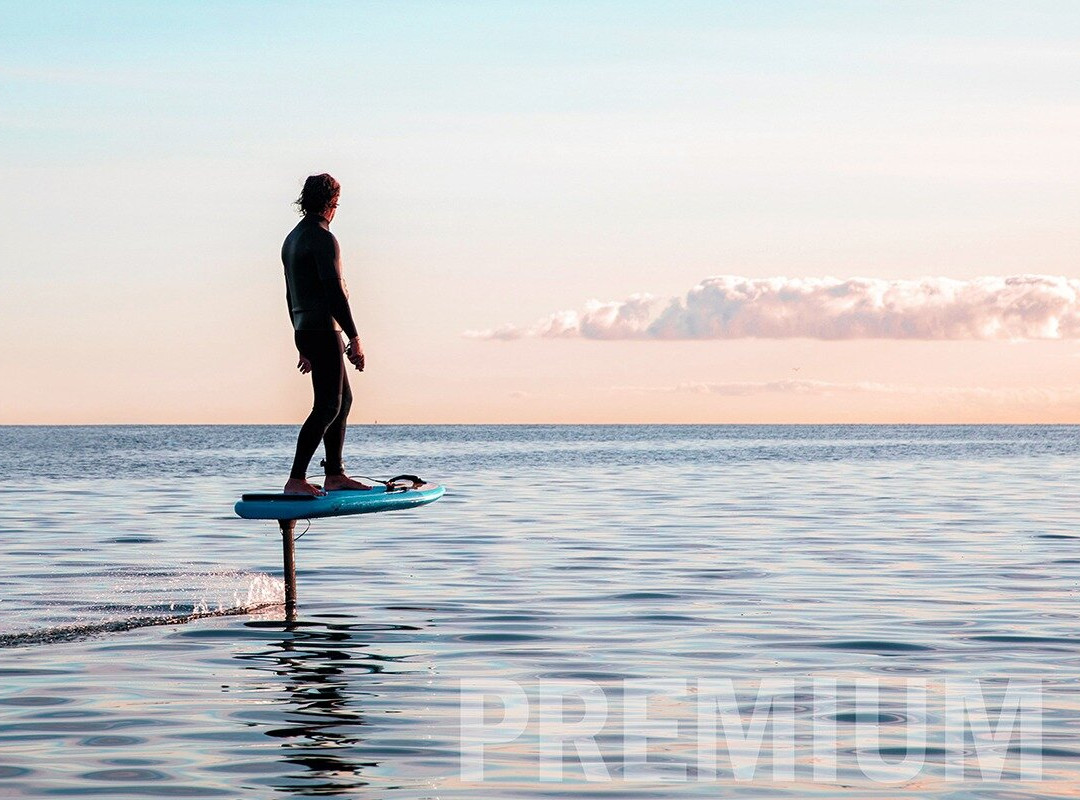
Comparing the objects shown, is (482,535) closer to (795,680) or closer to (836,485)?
(795,680)

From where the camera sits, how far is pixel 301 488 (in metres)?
13.2

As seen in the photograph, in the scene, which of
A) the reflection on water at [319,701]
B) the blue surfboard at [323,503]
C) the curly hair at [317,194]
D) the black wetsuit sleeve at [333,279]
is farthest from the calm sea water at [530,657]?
the curly hair at [317,194]

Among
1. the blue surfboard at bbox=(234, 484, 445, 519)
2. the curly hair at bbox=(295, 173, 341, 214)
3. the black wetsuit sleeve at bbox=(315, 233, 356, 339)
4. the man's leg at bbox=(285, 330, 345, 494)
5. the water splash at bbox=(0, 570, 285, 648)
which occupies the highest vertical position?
the curly hair at bbox=(295, 173, 341, 214)

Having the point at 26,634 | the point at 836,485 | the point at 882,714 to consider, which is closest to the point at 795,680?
the point at 882,714

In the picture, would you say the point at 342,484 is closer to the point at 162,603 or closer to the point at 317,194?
the point at 317,194

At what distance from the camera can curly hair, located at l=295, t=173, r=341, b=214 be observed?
13164 millimetres

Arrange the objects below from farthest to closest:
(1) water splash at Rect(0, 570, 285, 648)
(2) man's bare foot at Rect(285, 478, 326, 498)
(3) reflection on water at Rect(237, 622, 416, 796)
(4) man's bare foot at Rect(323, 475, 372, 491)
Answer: (1) water splash at Rect(0, 570, 285, 648) < (4) man's bare foot at Rect(323, 475, 372, 491) < (2) man's bare foot at Rect(285, 478, 326, 498) < (3) reflection on water at Rect(237, 622, 416, 796)

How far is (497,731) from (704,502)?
2827cm

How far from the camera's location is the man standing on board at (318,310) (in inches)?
513

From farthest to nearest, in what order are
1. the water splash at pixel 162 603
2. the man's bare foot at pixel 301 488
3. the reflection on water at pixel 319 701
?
1. the water splash at pixel 162 603
2. the man's bare foot at pixel 301 488
3. the reflection on water at pixel 319 701

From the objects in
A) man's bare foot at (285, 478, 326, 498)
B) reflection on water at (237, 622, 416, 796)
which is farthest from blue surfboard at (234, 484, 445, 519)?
reflection on water at (237, 622, 416, 796)

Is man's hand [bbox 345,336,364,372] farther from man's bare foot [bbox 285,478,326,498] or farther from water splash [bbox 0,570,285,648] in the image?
water splash [bbox 0,570,285,648]

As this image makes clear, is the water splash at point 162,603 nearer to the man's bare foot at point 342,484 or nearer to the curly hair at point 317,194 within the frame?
the man's bare foot at point 342,484

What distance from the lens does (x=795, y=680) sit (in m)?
11.6
